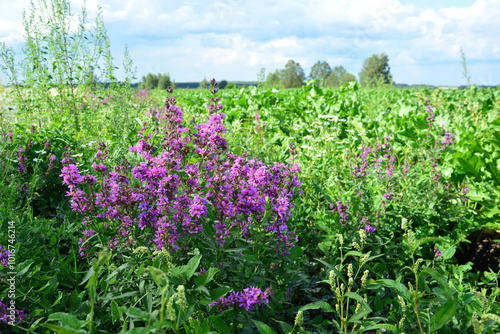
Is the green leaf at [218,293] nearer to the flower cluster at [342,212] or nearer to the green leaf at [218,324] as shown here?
the green leaf at [218,324]

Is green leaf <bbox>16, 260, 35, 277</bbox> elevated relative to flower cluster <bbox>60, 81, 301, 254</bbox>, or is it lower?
lower

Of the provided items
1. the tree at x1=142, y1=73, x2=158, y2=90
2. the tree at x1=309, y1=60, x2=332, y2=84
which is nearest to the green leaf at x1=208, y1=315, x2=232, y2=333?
the tree at x1=142, y1=73, x2=158, y2=90

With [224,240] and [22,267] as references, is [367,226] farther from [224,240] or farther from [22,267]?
[22,267]

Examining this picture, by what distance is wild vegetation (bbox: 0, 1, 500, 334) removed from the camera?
1829 millimetres

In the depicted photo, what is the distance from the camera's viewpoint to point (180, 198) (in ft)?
6.50

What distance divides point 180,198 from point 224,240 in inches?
13.6

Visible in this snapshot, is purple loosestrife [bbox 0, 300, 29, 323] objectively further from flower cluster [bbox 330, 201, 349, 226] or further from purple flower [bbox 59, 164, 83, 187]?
flower cluster [bbox 330, 201, 349, 226]

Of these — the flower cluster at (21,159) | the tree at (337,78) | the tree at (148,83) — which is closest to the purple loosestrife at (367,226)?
the flower cluster at (21,159)

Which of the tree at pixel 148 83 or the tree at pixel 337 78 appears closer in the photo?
the tree at pixel 148 83

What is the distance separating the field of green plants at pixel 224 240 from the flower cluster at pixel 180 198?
0.01m

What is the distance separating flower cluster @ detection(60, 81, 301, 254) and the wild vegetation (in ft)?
0.04

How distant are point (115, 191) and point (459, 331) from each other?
231 centimetres

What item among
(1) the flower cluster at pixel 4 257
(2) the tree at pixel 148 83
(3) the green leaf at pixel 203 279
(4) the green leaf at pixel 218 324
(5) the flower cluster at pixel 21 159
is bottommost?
(4) the green leaf at pixel 218 324

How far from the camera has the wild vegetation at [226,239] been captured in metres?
1.83
